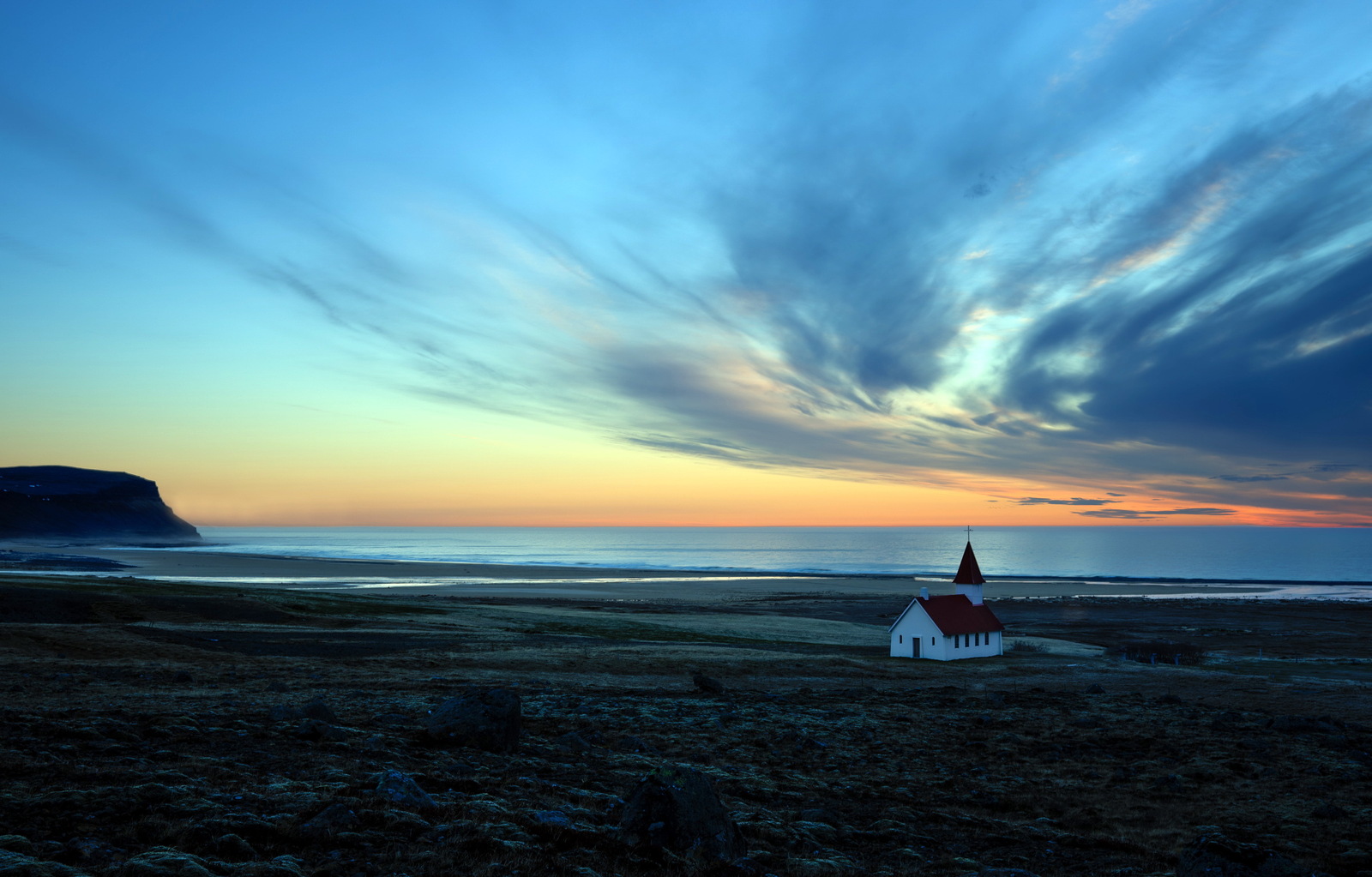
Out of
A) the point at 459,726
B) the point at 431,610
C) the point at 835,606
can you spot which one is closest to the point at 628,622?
the point at 431,610

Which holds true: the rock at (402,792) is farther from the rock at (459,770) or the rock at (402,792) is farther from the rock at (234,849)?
the rock at (234,849)

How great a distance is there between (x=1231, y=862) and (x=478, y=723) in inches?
547

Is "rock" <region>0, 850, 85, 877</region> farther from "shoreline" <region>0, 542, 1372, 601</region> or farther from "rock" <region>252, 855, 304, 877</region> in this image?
"shoreline" <region>0, 542, 1372, 601</region>

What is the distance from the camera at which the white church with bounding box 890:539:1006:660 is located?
51.2 metres

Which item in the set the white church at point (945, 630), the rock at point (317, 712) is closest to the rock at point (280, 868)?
the rock at point (317, 712)

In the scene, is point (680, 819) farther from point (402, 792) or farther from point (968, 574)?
point (968, 574)

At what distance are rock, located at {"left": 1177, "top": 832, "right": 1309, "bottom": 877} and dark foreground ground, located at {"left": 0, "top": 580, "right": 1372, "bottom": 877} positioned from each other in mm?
39

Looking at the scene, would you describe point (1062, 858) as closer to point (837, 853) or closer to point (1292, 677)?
point (837, 853)

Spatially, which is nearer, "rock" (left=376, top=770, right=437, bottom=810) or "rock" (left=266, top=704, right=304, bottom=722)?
"rock" (left=376, top=770, right=437, bottom=810)

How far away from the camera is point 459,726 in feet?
56.0

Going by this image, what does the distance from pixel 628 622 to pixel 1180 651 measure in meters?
41.2

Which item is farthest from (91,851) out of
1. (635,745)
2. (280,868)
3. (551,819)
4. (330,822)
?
(635,745)

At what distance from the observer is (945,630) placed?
167ft

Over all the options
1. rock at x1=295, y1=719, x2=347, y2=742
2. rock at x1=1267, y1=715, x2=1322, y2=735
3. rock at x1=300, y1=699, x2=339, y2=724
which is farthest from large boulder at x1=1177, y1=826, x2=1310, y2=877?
rock at x1=1267, y1=715, x2=1322, y2=735
